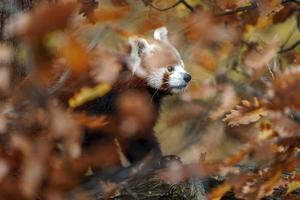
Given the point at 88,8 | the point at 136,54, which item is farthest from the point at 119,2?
the point at 136,54

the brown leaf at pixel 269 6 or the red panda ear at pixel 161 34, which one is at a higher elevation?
the brown leaf at pixel 269 6

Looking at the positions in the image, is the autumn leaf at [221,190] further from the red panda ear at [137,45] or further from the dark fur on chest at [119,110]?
the red panda ear at [137,45]

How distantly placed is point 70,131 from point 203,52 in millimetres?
1984

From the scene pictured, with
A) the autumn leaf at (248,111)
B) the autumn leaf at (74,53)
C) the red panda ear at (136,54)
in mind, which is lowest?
the red panda ear at (136,54)

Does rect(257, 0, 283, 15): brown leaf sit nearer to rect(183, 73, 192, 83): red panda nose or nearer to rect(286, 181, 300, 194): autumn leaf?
rect(286, 181, 300, 194): autumn leaf

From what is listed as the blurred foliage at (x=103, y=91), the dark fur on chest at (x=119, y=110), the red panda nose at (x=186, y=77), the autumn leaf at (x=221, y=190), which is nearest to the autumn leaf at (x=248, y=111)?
the blurred foliage at (x=103, y=91)

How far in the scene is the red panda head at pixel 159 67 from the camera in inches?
191

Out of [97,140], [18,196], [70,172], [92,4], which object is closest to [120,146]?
[97,140]

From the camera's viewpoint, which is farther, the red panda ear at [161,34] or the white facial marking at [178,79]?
the white facial marking at [178,79]

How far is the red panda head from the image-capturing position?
4.85 m

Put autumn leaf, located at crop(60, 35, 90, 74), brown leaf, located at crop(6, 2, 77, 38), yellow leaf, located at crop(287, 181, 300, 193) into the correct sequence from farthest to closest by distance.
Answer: yellow leaf, located at crop(287, 181, 300, 193) → autumn leaf, located at crop(60, 35, 90, 74) → brown leaf, located at crop(6, 2, 77, 38)

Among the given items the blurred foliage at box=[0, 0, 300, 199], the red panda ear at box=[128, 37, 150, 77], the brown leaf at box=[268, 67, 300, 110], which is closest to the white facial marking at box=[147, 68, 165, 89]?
the red panda ear at box=[128, 37, 150, 77]

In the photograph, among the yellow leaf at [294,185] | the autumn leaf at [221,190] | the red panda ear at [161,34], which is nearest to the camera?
the autumn leaf at [221,190]

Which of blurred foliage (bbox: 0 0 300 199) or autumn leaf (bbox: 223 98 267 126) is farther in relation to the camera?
autumn leaf (bbox: 223 98 267 126)
